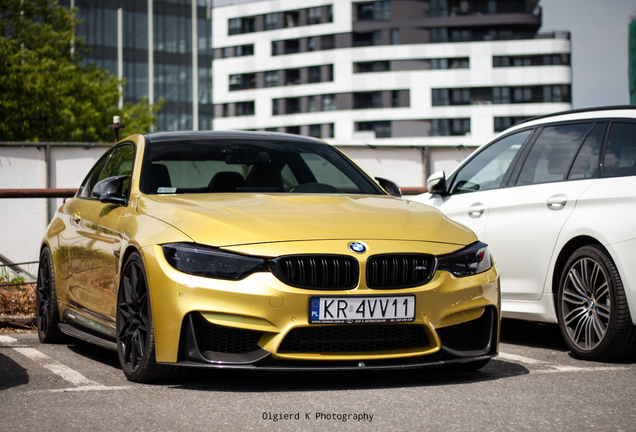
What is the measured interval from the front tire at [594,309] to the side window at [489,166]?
4.25 feet

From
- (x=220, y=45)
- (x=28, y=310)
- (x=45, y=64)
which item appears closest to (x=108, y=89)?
(x=45, y=64)

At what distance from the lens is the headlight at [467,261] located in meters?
4.73

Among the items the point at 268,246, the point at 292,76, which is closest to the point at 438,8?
the point at 292,76

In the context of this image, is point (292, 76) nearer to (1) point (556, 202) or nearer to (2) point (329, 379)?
(1) point (556, 202)

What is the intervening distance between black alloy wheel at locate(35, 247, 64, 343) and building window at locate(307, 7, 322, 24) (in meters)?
77.8

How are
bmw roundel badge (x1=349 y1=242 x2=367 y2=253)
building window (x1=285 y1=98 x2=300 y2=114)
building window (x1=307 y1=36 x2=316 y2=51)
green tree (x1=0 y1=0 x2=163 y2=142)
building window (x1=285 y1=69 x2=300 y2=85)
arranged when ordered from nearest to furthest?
bmw roundel badge (x1=349 y1=242 x2=367 y2=253)
green tree (x1=0 y1=0 x2=163 y2=142)
building window (x1=307 y1=36 x2=316 y2=51)
building window (x1=285 y1=98 x2=300 y2=114)
building window (x1=285 y1=69 x2=300 y2=85)

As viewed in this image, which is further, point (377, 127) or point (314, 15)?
point (314, 15)

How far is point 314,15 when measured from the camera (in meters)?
83.0

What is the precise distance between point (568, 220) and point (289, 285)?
246 centimetres

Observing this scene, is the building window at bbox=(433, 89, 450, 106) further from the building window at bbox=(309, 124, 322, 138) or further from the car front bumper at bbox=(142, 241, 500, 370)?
the car front bumper at bbox=(142, 241, 500, 370)

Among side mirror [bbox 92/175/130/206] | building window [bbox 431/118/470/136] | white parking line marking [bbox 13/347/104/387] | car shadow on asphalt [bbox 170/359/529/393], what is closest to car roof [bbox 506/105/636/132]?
Answer: car shadow on asphalt [bbox 170/359/529/393]

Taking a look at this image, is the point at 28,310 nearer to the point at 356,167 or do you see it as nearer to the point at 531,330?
the point at 356,167

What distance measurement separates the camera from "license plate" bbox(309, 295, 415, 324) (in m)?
4.38

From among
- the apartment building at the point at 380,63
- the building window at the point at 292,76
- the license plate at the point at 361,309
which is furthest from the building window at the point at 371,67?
the license plate at the point at 361,309
